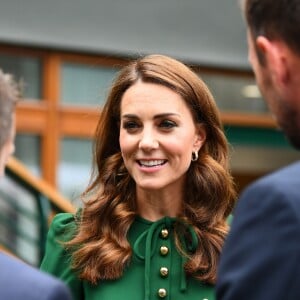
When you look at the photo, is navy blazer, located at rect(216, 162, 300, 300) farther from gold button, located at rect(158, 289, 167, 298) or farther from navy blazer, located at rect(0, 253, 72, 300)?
gold button, located at rect(158, 289, 167, 298)

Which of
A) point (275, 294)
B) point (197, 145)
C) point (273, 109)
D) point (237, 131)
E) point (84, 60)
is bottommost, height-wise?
point (237, 131)

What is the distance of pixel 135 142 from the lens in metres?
2.95

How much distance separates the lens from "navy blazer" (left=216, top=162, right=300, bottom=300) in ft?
5.71

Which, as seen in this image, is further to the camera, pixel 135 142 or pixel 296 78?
pixel 135 142

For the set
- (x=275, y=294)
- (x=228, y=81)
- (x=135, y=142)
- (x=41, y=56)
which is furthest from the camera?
(x=228, y=81)

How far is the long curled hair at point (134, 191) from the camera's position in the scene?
9.68 ft

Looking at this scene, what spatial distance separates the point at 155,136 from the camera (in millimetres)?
2941

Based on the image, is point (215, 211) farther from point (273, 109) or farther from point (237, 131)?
point (237, 131)

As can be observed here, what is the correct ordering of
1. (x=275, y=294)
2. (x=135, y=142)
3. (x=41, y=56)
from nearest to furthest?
(x=275, y=294) < (x=135, y=142) < (x=41, y=56)

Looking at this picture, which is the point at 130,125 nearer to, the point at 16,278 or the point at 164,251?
the point at 164,251

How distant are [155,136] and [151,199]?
224 mm

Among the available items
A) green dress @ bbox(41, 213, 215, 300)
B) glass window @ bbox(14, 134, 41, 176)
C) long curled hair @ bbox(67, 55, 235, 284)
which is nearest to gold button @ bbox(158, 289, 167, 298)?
green dress @ bbox(41, 213, 215, 300)

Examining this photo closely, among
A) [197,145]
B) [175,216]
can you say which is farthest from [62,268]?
[197,145]

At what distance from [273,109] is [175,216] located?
130cm
